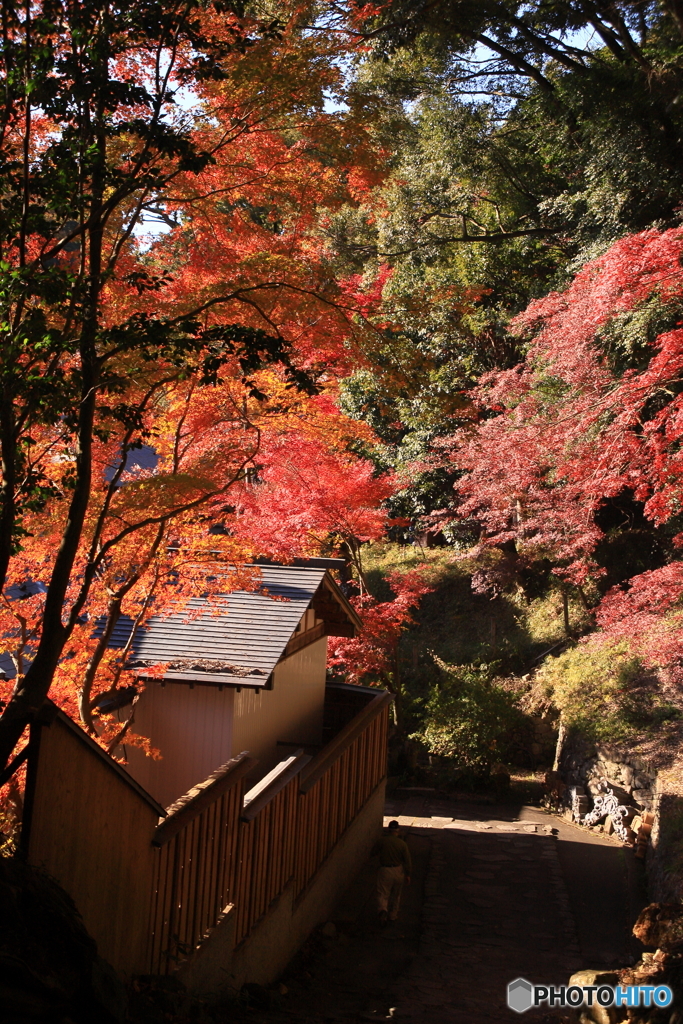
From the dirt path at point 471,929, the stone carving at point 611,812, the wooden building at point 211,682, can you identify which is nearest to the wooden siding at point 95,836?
the dirt path at point 471,929

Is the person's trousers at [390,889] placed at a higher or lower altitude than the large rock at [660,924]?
lower

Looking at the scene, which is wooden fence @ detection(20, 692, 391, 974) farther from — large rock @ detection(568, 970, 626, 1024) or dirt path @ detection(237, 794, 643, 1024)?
large rock @ detection(568, 970, 626, 1024)

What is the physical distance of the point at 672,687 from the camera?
46.3ft

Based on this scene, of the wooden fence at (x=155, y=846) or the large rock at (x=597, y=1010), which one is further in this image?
the large rock at (x=597, y=1010)

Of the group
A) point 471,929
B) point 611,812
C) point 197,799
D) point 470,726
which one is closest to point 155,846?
point 197,799

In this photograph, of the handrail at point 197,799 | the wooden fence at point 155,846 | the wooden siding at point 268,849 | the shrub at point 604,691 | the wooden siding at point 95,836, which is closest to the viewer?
the wooden siding at point 95,836

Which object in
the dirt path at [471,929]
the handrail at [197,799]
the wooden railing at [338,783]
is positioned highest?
the handrail at [197,799]

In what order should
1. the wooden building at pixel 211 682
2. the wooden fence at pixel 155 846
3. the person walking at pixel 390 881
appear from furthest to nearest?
1. the wooden building at pixel 211 682
2. the person walking at pixel 390 881
3. the wooden fence at pixel 155 846

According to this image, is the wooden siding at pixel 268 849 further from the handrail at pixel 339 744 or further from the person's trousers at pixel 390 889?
the person's trousers at pixel 390 889

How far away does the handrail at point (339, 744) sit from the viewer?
8214mm

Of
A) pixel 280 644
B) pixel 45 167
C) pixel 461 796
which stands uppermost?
pixel 45 167

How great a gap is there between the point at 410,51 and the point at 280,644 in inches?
526

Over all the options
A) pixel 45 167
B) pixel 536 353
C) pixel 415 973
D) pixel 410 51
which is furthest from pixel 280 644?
pixel 410 51

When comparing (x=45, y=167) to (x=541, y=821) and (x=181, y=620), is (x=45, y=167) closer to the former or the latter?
(x=181, y=620)
